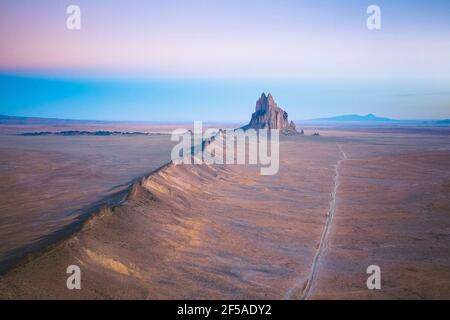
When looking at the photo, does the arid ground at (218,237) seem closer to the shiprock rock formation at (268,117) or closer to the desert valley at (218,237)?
the desert valley at (218,237)

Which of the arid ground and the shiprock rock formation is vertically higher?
the shiprock rock formation

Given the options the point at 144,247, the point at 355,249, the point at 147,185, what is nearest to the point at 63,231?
the point at 144,247

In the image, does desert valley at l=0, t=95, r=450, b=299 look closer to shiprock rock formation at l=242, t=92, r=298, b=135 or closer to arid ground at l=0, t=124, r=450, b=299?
arid ground at l=0, t=124, r=450, b=299

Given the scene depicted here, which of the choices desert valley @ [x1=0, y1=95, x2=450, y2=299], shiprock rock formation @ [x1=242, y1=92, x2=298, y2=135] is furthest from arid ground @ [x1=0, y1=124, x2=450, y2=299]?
shiprock rock formation @ [x1=242, y1=92, x2=298, y2=135]

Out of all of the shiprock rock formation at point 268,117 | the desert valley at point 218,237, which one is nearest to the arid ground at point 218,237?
the desert valley at point 218,237

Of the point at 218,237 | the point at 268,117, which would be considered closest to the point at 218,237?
the point at 218,237

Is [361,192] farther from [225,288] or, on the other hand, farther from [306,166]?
[225,288]
